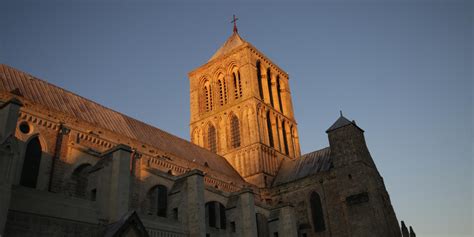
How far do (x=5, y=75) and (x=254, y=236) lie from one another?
1607cm

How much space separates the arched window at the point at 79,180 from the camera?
1945 centimetres

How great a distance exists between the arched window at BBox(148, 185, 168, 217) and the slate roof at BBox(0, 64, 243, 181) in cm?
417

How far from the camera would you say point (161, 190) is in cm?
2392

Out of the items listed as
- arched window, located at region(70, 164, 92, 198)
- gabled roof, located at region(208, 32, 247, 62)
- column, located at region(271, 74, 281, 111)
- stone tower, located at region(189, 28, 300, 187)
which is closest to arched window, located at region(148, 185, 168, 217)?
arched window, located at region(70, 164, 92, 198)

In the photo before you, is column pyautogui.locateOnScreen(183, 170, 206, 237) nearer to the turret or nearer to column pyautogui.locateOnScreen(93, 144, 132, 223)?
column pyautogui.locateOnScreen(93, 144, 132, 223)

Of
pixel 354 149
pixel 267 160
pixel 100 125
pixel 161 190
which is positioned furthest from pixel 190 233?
pixel 267 160

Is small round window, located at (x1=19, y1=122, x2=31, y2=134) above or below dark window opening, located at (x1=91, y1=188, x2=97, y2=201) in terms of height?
→ above

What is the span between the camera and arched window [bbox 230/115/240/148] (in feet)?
128

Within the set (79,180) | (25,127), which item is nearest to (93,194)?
(79,180)

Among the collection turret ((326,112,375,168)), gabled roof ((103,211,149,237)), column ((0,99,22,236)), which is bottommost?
gabled roof ((103,211,149,237))

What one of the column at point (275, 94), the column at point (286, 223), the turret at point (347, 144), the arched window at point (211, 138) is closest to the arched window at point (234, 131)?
the arched window at point (211, 138)

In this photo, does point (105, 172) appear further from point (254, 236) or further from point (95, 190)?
point (254, 236)

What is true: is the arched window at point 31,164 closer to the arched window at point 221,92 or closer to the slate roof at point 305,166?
the slate roof at point 305,166

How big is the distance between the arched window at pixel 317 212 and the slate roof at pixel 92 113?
8.22 metres
